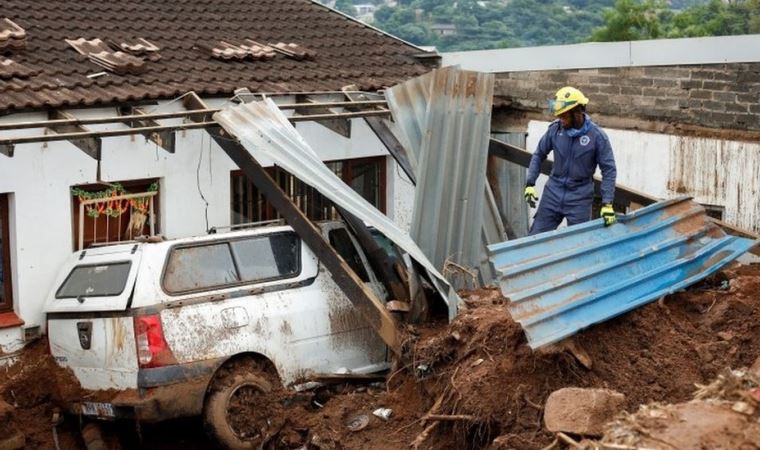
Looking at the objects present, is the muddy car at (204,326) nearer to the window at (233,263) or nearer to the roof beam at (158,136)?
the window at (233,263)

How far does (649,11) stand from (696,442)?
31.6 meters

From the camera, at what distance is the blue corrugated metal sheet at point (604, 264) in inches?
304

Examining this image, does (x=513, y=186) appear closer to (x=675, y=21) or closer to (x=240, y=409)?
(x=240, y=409)

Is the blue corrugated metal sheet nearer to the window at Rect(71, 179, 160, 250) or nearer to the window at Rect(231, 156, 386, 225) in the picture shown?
the window at Rect(231, 156, 386, 225)

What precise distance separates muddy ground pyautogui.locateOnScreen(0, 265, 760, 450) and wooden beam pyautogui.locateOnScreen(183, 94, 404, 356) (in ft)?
0.89

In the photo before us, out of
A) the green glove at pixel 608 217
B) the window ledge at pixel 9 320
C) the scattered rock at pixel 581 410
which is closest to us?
the scattered rock at pixel 581 410

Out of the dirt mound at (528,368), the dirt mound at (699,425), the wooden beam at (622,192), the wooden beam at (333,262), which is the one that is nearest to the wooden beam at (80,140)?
the wooden beam at (333,262)

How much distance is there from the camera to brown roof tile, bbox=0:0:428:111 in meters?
11.2

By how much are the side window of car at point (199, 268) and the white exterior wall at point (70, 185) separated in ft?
6.74

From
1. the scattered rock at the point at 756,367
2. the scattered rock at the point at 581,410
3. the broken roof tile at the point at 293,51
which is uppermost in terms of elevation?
the broken roof tile at the point at 293,51

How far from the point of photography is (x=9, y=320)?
408 inches

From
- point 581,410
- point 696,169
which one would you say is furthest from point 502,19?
point 581,410

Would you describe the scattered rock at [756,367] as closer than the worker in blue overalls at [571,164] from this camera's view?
Yes

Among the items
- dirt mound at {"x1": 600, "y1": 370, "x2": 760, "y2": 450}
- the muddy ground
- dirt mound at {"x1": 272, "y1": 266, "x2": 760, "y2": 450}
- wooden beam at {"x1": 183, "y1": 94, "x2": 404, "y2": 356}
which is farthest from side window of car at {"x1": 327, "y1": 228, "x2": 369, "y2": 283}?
dirt mound at {"x1": 600, "y1": 370, "x2": 760, "y2": 450}
